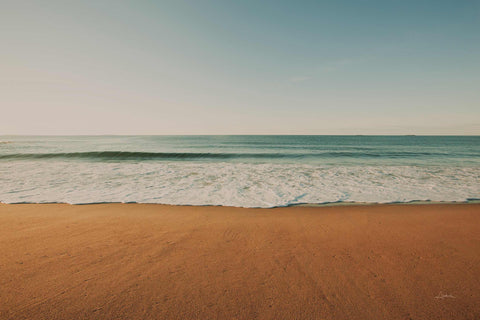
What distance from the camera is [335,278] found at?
2545 mm

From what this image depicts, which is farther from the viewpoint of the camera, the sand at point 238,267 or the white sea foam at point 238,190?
the white sea foam at point 238,190

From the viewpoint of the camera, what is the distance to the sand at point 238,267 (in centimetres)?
208

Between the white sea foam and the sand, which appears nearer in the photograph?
the sand

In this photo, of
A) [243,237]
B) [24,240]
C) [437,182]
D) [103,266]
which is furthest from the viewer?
[437,182]

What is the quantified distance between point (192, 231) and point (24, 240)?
109 inches

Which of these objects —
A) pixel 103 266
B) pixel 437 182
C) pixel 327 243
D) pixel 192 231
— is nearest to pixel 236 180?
pixel 192 231

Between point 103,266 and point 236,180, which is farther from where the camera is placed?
point 236,180

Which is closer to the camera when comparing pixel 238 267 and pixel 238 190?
pixel 238 267

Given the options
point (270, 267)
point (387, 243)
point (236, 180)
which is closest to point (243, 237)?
point (270, 267)

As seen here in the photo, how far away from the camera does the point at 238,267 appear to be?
2748 millimetres

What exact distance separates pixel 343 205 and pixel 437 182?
20.3 feet

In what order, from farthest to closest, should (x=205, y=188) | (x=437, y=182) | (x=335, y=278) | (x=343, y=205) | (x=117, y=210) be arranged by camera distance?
(x=437, y=182)
(x=205, y=188)
(x=343, y=205)
(x=117, y=210)
(x=335, y=278)

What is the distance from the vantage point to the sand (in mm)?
2076

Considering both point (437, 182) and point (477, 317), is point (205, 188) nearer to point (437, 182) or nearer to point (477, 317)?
point (477, 317)
